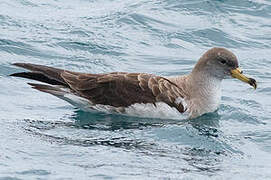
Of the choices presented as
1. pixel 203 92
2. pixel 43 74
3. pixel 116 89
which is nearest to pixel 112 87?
pixel 116 89

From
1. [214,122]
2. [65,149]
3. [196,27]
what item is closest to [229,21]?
[196,27]

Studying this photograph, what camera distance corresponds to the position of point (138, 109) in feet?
37.9

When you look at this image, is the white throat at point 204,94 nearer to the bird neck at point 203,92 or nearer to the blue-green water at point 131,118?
the bird neck at point 203,92

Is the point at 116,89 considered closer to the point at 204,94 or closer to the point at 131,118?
the point at 131,118

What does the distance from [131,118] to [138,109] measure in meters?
0.19

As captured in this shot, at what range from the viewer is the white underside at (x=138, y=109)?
11516mm

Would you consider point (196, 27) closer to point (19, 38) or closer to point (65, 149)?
point (19, 38)

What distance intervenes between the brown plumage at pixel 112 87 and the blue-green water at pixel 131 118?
31cm

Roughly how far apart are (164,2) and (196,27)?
1.72 meters

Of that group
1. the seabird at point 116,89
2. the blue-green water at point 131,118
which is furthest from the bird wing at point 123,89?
the blue-green water at point 131,118

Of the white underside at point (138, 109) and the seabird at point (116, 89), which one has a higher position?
the seabird at point (116, 89)

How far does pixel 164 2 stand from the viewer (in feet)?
59.7

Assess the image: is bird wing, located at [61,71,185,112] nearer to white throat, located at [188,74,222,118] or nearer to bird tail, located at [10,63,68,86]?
bird tail, located at [10,63,68,86]

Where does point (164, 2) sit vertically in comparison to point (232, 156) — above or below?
above
